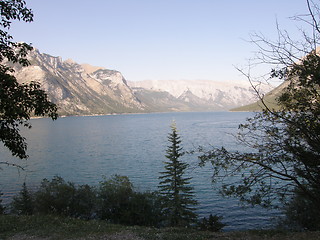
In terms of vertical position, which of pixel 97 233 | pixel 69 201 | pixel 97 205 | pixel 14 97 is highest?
pixel 14 97

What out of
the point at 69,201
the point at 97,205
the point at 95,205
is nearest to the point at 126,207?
the point at 97,205

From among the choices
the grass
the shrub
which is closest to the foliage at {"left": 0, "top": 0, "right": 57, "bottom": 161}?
the grass

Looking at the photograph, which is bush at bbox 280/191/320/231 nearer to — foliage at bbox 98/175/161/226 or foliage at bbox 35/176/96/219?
foliage at bbox 98/175/161/226

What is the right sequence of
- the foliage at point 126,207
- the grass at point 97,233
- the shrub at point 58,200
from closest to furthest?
the grass at point 97,233, the shrub at point 58,200, the foliage at point 126,207

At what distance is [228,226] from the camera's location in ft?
104

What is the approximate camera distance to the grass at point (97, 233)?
15438mm

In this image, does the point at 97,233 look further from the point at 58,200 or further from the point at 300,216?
the point at 300,216

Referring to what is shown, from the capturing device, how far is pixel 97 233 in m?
16.3

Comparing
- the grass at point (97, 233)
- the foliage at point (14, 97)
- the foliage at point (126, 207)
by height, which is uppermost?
the foliage at point (14, 97)

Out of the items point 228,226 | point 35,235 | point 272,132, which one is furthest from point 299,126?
point 228,226

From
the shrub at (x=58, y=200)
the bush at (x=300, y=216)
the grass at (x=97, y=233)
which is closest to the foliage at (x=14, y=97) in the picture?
the grass at (x=97, y=233)

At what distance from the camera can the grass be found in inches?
608

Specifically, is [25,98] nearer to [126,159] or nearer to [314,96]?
[314,96]

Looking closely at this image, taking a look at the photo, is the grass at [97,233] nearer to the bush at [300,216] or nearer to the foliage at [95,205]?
the bush at [300,216]
